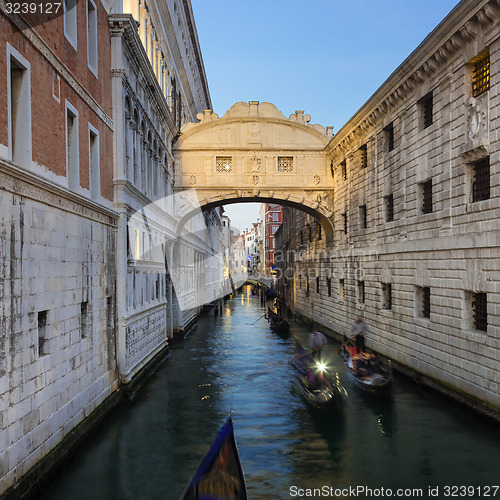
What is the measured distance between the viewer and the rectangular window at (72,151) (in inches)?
405

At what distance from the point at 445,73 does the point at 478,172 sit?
294cm

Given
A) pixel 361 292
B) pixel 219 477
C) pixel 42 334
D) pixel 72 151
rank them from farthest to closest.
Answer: pixel 361 292 → pixel 72 151 → pixel 42 334 → pixel 219 477

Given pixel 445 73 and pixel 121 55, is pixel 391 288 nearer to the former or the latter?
pixel 445 73

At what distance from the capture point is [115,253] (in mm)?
13211

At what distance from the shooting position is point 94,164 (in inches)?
472

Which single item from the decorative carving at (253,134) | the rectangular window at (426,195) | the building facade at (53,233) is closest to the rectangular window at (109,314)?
the building facade at (53,233)

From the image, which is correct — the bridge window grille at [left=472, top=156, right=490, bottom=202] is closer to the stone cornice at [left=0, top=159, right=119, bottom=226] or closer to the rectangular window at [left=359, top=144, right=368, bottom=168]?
the stone cornice at [left=0, top=159, right=119, bottom=226]

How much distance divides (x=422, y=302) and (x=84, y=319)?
904cm

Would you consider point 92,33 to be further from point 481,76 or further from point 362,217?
point 362,217

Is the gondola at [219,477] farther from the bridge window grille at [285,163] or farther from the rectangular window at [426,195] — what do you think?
the bridge window grille at [285,163]

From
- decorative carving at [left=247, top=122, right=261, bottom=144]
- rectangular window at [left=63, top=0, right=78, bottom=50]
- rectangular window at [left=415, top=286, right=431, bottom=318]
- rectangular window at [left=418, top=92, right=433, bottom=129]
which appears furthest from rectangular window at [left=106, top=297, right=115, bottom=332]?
decorative carving at [left=247, top=122, right=261, bottom=144]

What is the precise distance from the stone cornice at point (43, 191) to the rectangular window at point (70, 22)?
9.98 feet

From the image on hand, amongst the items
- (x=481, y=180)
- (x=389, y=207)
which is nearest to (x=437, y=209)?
(x=481, y=180)

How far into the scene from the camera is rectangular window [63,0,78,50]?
10000 mm
